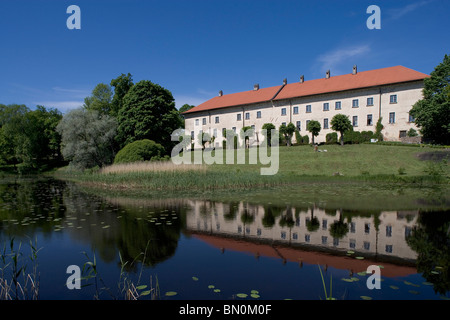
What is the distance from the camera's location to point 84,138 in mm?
33406

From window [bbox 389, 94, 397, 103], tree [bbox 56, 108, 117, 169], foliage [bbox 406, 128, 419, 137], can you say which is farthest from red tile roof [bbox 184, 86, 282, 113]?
tree [bbox 56, 108, 117, 169]

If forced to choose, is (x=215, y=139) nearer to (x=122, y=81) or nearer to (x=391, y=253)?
(x=122, y=81)

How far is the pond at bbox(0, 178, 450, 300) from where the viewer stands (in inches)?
178

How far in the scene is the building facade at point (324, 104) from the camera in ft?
122

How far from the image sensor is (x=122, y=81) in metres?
46.7

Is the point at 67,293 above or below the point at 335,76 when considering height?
below

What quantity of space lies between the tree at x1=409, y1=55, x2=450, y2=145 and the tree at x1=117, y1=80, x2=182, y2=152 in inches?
1263

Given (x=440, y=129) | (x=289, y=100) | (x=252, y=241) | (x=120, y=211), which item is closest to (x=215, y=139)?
(x=289, y=100)

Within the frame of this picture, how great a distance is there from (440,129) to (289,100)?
20727mm

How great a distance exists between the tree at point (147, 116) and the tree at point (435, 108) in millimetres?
32086

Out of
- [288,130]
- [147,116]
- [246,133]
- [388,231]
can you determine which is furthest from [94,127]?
[388,231]

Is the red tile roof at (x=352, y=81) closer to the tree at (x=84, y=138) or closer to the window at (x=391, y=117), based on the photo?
the window at (x=391, y=117)

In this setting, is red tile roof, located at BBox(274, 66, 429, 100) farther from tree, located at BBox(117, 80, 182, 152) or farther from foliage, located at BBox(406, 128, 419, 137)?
tree, located at BBox(117, 80, 182, 152)

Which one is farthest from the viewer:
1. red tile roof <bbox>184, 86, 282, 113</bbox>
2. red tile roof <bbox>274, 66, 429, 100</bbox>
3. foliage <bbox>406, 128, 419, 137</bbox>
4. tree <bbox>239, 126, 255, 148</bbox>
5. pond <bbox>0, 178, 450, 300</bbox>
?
red tile roof <bbox>184, 86, 282, 113</bbox>
